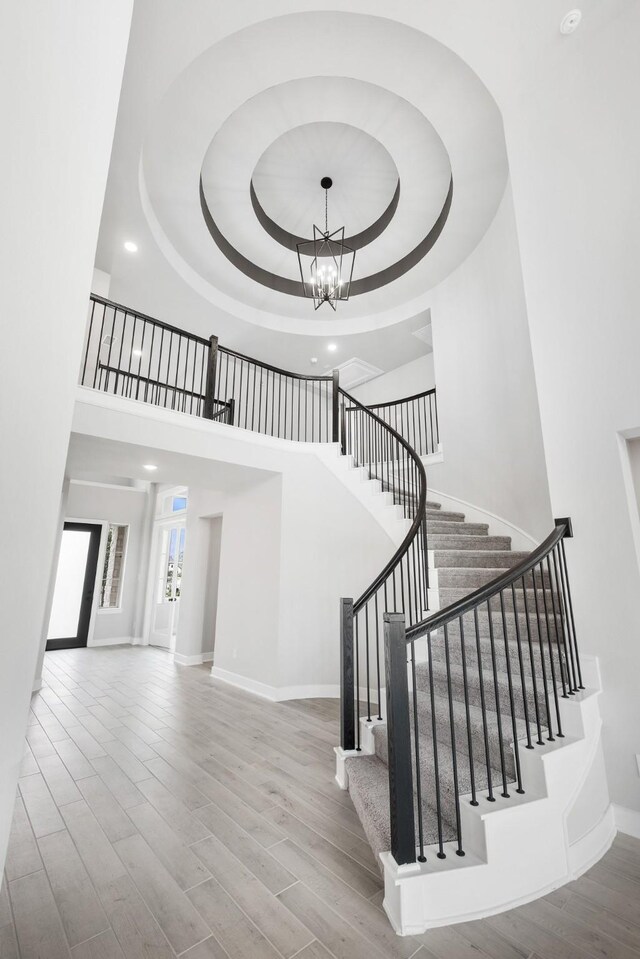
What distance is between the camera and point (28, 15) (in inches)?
29.3

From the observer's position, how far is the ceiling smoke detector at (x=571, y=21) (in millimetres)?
3137

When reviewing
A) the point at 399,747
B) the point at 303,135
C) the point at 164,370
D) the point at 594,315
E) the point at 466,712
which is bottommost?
the point at 399,747

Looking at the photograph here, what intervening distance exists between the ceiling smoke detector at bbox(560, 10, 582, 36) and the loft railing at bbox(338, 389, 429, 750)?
137 inches

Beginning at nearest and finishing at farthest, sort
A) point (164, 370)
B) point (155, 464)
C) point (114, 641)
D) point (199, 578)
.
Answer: point (155, 464) < point (199, 578) < point (164, 370) < point (114, 641)

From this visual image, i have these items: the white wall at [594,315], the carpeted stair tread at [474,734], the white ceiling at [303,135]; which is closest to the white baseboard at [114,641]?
the white ceiling at [303,135]

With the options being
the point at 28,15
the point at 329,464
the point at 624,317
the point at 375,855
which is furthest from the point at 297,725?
the point at 28,15

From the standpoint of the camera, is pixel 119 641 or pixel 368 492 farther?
pixel 119 641

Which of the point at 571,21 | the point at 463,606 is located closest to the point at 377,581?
the point at 463,606

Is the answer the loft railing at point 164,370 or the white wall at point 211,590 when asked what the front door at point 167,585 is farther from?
the loft railing at point 164,370

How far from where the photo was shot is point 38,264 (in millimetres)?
904

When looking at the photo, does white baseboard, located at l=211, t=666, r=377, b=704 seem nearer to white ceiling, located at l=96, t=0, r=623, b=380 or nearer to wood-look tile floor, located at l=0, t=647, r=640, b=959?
wood-look tile floor, located at l=0, t=647, r=640, b=959

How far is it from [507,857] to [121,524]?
8483 millimetres

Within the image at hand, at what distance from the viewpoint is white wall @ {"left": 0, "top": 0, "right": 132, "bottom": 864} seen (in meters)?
0.75

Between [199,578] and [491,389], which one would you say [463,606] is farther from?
[199,578]
